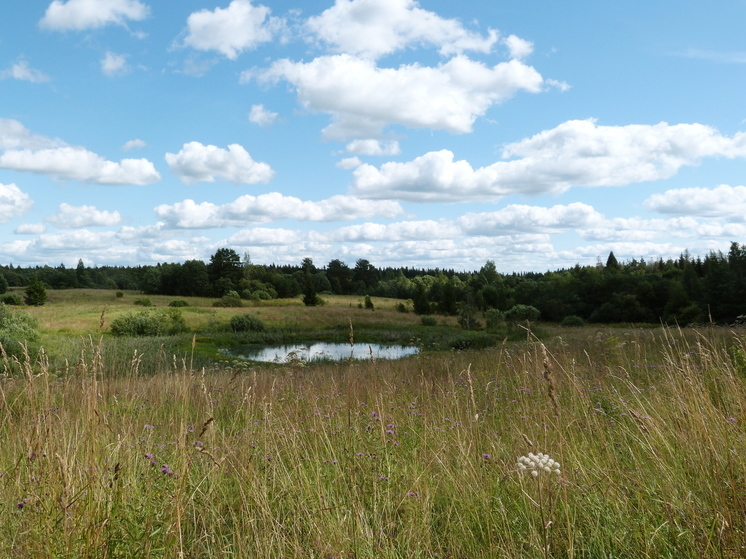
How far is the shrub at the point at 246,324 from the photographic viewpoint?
40188 mm

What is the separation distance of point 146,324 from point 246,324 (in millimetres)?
7574

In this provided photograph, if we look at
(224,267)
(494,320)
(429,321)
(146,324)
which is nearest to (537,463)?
(146,324)

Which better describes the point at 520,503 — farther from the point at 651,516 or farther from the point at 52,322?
the point at 52,322

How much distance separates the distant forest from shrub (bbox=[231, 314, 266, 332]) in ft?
60.1

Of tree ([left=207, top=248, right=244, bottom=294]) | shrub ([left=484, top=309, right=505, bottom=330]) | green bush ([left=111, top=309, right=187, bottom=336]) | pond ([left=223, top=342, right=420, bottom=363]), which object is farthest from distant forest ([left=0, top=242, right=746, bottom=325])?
green bush ([left=111, top=309, right=187, bottom=336])

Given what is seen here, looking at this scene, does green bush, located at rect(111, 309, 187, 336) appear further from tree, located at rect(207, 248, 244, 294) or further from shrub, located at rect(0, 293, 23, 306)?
tree, located at rect(207, 248, 244, 294)

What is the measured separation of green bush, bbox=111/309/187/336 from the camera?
35000mm

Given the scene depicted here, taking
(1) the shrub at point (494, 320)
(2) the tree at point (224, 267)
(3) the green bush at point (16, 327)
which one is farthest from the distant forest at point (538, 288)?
(3) the green bush at point (16, 327)

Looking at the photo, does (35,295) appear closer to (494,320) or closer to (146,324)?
(146,324)

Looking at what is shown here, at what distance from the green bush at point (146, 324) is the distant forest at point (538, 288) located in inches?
833

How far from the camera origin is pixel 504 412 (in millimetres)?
5293

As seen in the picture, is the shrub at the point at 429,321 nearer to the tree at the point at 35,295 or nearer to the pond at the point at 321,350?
the pond at the point at 321,350

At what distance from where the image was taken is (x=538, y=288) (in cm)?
6281

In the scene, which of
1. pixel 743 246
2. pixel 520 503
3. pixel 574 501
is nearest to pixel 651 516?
pixel 574 501
